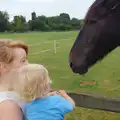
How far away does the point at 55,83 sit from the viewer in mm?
8211

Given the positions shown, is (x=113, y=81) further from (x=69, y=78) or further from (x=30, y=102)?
(x=30, y=102)

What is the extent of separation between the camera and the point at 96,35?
10.1ft

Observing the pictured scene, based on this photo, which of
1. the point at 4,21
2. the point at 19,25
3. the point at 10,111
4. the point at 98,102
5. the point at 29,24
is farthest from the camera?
the point at 29,24

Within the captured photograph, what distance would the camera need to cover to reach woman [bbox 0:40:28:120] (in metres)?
1.52

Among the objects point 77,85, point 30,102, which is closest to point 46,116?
point 30,102

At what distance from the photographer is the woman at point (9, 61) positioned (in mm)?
1518

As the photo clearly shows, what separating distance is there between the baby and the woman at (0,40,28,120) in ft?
0.19

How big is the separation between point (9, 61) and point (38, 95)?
23 cm

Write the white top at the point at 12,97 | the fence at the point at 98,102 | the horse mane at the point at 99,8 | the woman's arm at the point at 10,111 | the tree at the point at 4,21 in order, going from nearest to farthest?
the woman's arm at the point at 10,111
the white top at the point at 12,97
the horse mane at the point at 99,8
the fence at the point at 98,102
the tree at the point at 4,21

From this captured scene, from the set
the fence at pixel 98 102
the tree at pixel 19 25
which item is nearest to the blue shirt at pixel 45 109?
the fence at pixel 98 102

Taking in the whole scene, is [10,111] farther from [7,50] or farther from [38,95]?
[7,50]

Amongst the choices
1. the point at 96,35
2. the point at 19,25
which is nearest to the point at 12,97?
the point at 96,35

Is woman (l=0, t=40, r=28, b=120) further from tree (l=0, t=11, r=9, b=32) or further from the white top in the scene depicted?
tree (l=0, t=11, r=9, b=32)

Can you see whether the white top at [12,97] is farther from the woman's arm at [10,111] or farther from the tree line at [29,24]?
the tree line at [29,24]
